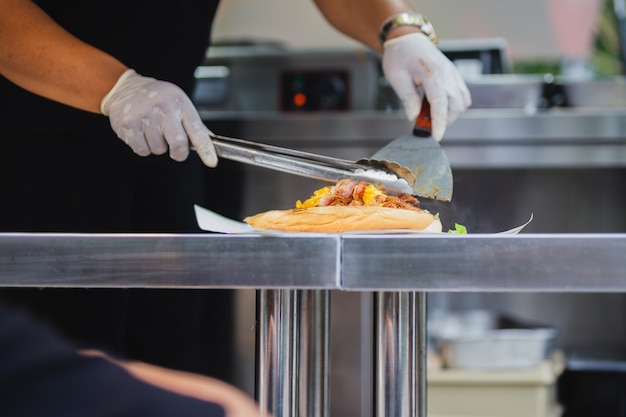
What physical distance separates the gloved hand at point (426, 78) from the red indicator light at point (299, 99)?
2.81 ft

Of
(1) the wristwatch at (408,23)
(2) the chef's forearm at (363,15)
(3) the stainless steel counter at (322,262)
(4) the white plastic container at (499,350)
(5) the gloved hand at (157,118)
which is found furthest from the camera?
(4) the white plastic container at (499,350)

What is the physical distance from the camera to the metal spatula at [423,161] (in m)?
1.35

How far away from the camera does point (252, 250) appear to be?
2.71 ft

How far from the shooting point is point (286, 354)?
3.26ft

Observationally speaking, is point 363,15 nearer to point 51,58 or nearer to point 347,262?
point 51,58

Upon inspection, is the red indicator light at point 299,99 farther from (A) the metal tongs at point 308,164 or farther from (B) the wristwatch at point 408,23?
(A) the metal tongs at point 308,164

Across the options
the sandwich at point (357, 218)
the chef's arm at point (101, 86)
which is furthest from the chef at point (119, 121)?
the sandwich at point (357, 218)

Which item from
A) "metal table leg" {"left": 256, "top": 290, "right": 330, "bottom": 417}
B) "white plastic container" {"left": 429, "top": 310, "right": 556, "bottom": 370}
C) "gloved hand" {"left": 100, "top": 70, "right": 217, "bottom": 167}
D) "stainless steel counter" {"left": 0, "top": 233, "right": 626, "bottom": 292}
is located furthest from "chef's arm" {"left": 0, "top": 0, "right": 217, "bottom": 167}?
"white plastic container" {"left": 429, "top": 310, "right": 556, "bottom": 370}

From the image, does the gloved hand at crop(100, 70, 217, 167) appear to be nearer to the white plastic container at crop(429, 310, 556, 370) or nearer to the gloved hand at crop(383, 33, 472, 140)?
the gloved hand at crop(383, 33, 472, 140)

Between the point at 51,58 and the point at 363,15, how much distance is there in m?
0.74

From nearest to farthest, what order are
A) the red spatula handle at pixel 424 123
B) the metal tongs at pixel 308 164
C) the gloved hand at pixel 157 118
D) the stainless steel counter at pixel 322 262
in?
1. the stainless steel counter at pixel 322 262
2. the metal tongs at pixel 308 164
3. the gloved hand at pixel 157 118
4. the red spatula handle at pixel 424 123

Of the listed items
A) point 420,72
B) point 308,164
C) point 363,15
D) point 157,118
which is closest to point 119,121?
point 157,118

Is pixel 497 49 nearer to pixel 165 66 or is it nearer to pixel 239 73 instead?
pixel 239 73

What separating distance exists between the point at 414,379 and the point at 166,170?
35.1 inches
